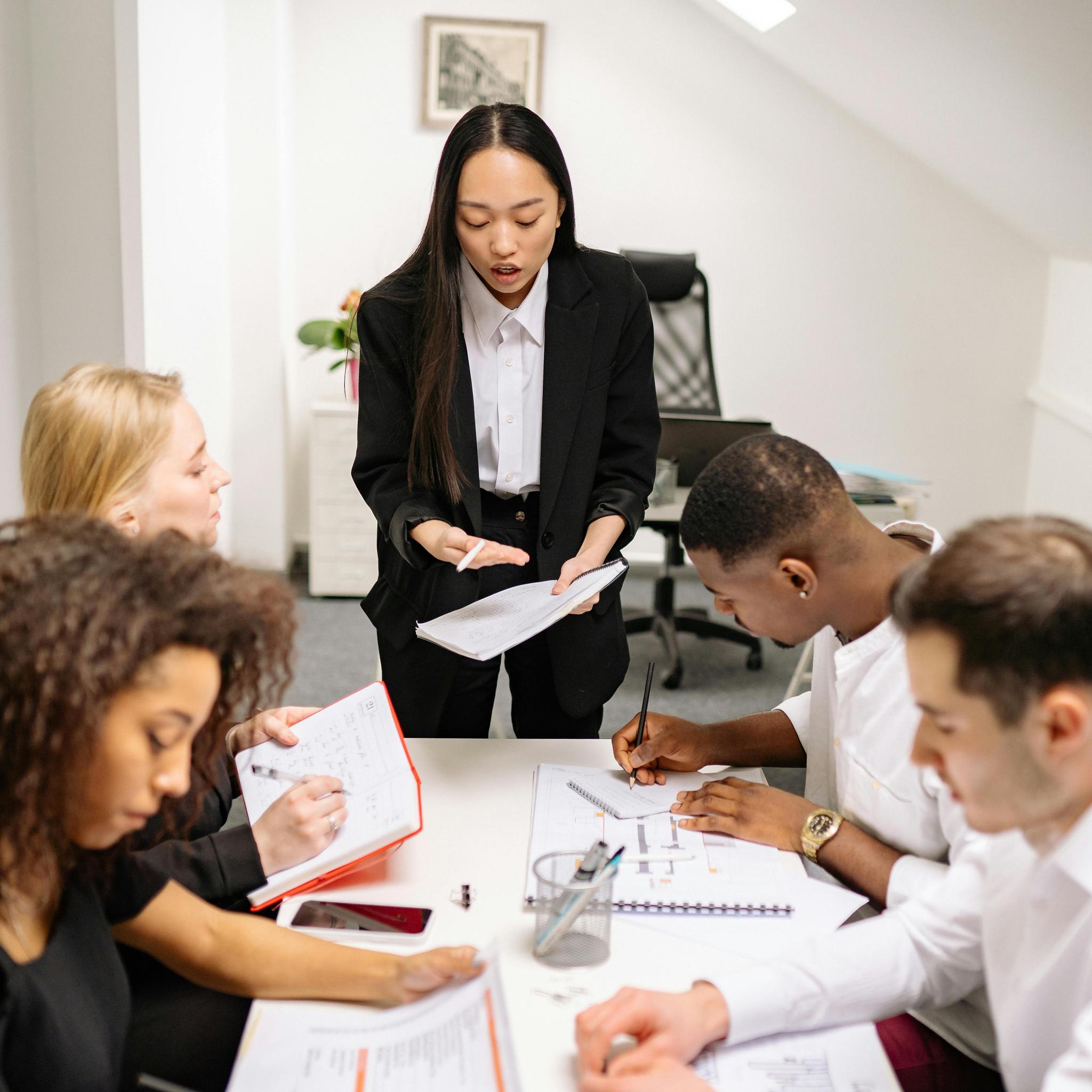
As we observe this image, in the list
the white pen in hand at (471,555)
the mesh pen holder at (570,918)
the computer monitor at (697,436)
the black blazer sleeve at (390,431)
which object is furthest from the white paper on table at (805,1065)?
the computer monitor at (697,436)

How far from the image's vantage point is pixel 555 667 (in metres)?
1.70

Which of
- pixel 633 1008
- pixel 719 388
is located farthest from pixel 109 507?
pixel 719 388

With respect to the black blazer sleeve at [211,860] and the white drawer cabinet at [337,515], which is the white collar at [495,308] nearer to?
the black blazer sleeve at [211,860]

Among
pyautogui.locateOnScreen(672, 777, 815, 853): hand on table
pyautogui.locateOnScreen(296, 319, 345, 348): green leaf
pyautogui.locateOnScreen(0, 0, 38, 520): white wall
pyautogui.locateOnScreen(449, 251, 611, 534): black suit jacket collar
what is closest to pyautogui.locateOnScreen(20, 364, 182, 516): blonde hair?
pyautogui.locateOnScreen(449, 251, 611, 534): black suit jacket collar

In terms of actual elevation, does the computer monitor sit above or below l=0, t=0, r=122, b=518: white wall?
below

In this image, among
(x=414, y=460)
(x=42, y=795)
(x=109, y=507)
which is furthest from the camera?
(x=414, y=460)

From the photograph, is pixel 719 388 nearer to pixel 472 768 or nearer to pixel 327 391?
pixel 327 391

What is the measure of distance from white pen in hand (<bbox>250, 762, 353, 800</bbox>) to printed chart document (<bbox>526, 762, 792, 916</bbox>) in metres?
0.29

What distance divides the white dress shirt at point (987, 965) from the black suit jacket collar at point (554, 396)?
32.7 inches

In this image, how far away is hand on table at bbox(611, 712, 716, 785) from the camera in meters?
1.43

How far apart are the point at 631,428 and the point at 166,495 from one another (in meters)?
0.75

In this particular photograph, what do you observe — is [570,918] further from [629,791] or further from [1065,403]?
[1065,403]

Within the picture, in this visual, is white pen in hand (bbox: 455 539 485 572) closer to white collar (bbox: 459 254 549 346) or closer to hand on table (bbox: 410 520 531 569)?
hand on table (bbox: 410 520 531 569)

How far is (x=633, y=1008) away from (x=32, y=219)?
229 centimetres
